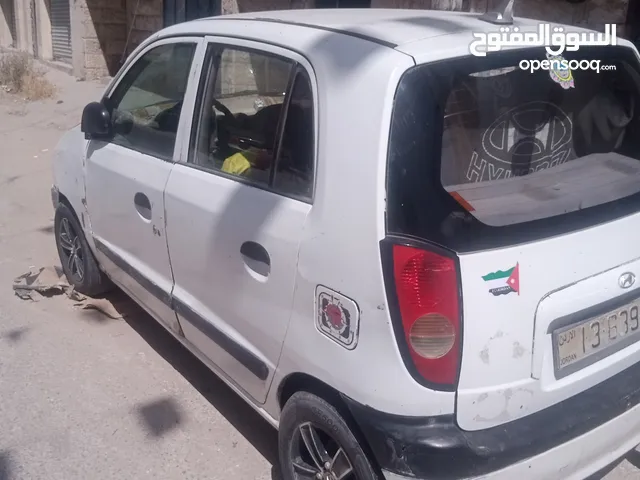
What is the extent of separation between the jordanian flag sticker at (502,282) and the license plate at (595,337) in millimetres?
233

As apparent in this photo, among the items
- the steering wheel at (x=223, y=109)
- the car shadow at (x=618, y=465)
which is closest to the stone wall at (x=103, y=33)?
the steering wheel at (x=223, y=109)

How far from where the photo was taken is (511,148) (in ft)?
7.75

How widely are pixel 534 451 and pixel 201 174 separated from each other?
168cm

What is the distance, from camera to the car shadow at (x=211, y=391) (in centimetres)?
316

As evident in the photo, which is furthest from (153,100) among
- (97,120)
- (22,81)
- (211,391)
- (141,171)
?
(22,81)

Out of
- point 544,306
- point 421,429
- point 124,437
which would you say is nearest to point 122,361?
point 124,437

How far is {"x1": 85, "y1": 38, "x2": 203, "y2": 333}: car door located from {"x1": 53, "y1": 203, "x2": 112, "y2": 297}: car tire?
33 centimetres

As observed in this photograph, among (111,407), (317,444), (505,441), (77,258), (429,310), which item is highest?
(429,310)

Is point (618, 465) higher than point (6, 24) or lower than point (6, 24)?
lower

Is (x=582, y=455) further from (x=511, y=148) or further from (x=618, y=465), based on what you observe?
(x=511, y=148)

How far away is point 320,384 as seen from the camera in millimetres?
2266

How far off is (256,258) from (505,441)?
3.46 feet

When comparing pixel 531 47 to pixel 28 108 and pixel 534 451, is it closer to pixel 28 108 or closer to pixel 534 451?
pixel 534 451
